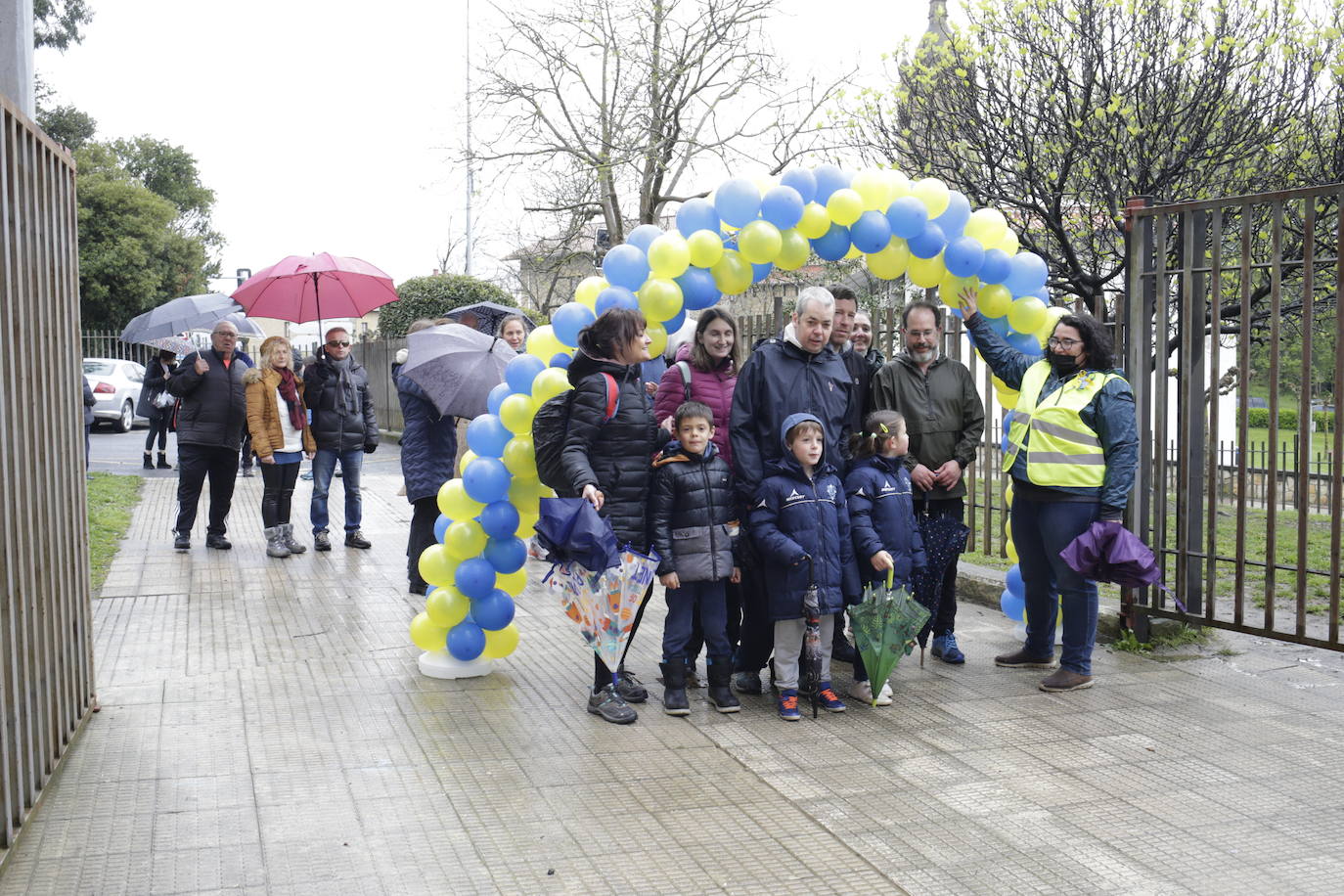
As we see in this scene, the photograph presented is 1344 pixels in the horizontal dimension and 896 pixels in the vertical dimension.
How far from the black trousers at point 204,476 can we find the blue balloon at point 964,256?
20.0ft

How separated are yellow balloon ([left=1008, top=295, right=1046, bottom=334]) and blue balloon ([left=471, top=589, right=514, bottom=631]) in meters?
3.09

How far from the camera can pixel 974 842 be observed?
4.04 metres

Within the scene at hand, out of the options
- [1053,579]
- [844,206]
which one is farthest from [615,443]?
[1053,579]

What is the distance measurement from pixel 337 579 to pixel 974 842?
5837 mm

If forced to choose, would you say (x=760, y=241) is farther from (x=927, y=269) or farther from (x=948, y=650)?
(x=948, y=650)

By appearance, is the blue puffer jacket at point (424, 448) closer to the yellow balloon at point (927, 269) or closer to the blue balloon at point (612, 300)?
the blue balloon at point (612, 300)

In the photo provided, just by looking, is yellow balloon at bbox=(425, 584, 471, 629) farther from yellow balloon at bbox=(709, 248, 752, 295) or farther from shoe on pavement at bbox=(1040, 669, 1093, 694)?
shoe on pavement at bbox=(1040, 669, 1093, 694)

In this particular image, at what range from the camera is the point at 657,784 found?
4609 millimetres

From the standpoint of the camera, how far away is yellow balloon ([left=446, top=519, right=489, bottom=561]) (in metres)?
5.92

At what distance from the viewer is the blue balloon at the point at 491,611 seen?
6.02 metres

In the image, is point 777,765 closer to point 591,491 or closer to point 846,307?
point 591,491

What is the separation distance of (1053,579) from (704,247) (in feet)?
8.25

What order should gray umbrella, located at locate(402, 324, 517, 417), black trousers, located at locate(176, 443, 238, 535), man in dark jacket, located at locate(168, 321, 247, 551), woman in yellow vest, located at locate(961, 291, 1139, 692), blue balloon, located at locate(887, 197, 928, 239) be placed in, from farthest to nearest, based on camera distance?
black trousers, located at locate(176, 443, 238, 535)
man in dark jacket, located at locate(168, 321, 247, 551)
gray umbrella, located at locate(402, 324, 517, 417)
blue balloon, located at locate(887, 197, 928, 239)
woman in yellow vest, located at locate(961, 291, 1139, 692)

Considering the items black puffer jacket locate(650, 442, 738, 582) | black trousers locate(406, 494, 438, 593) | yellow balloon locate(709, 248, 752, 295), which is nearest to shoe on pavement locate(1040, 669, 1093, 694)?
black puffer jacket locate(650, 442, 738, 582)
